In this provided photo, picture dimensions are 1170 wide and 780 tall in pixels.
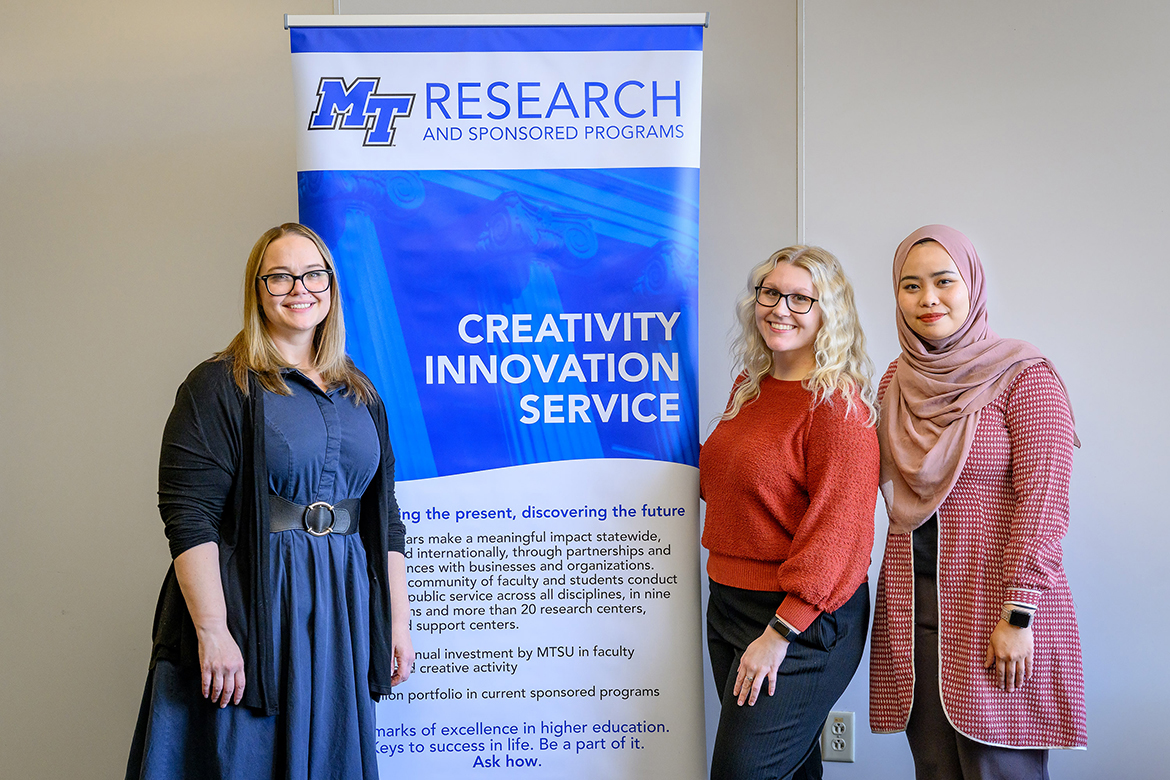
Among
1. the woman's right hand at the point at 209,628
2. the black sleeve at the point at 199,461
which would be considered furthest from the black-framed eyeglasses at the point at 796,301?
the woman's right hand at the point at 209,628

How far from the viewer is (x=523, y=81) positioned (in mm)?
2119

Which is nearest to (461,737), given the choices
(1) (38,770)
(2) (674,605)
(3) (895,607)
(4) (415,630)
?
(4) (415,630)

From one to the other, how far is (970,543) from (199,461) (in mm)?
1580

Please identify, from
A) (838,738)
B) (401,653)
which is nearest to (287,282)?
(401,653)

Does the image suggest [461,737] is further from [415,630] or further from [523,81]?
[523,81]

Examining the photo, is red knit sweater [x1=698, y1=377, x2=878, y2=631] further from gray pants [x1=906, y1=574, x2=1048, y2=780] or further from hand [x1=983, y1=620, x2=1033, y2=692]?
hand [x1=983, y1=620, x2=1033, y2=692]

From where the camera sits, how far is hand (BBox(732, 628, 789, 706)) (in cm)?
169

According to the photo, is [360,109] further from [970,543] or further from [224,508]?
[970,543]

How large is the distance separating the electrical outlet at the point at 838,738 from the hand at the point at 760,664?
102 centimetres

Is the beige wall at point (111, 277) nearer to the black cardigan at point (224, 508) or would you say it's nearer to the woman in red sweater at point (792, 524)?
the woman in red sweater at point (792, 524)

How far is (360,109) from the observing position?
2.10 meters

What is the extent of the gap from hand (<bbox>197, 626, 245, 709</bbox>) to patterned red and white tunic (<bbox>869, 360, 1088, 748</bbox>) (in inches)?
54.7

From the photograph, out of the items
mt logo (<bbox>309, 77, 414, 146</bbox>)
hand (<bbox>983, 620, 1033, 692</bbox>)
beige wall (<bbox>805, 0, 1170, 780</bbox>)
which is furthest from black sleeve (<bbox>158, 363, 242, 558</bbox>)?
beige wall (<bbox>805, 0, 1170, 780</bbox>)

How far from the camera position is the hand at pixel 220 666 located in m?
1.54
